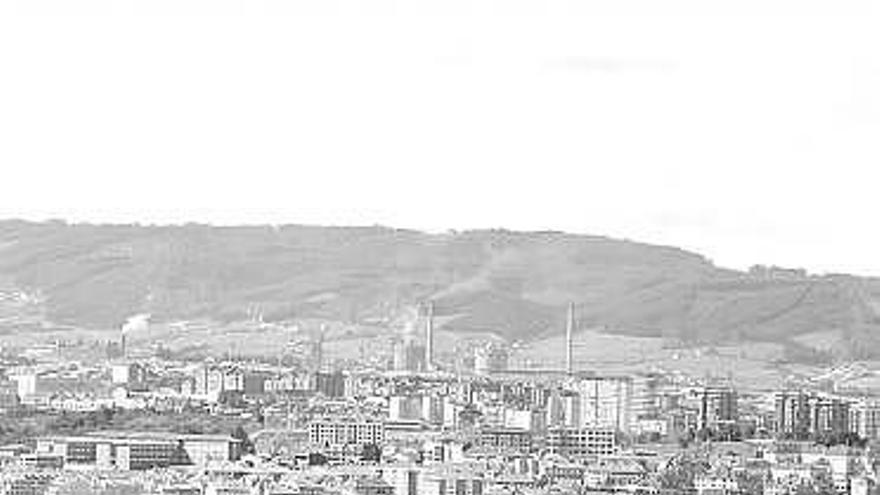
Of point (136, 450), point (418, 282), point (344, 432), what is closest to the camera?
point (136, 450)

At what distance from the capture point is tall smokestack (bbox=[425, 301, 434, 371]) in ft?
283

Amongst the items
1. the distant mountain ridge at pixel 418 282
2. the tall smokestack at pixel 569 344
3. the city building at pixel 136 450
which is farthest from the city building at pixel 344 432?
the distant mountain ridge at pixel 418 282

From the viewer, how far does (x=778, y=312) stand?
95.7 meters

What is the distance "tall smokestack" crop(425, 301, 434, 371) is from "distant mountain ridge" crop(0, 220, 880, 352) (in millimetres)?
2403

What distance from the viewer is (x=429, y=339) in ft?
294

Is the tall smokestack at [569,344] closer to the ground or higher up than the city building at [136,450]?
higher up

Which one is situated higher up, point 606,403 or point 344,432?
point 606,403

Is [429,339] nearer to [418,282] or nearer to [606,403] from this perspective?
[418,282]

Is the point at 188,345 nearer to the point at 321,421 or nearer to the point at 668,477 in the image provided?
the point at 321,421

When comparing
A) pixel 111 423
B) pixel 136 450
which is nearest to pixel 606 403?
pixel 111 423

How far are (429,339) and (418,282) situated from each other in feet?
61.6

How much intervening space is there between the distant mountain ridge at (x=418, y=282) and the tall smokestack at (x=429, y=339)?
7.88 feet

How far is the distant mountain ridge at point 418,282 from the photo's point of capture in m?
97.0

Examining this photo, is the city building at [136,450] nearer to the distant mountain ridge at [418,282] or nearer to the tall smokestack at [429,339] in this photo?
the tall smokestack at [429,339]
